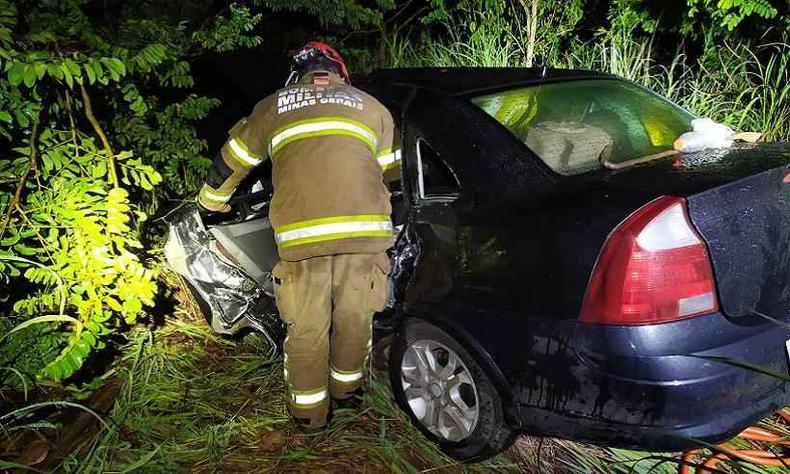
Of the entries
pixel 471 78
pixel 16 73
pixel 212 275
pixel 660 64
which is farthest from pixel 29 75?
pixel 660 64

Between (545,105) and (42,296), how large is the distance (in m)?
2.40

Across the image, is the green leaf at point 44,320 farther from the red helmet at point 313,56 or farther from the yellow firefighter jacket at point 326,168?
the red helmet at point 313,56

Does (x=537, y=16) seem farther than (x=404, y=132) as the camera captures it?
Yes

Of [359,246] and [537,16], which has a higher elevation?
[537,16]

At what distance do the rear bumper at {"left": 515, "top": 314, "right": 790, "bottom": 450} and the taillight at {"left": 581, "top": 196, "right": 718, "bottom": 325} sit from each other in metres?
0.06

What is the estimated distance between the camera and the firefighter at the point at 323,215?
2527 millimetres

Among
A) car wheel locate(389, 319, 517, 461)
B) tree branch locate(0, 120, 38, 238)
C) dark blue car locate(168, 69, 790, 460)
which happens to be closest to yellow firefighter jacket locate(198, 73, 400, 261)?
dark blue car locate(168, 69, 790, 460)

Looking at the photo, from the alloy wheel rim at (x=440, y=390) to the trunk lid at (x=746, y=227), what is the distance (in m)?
0.96

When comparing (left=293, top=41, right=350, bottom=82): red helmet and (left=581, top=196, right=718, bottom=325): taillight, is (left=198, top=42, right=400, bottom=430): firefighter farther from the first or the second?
(left=581, top=196, right=718, bottom=325): taillight

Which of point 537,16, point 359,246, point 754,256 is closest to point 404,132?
point 359,246

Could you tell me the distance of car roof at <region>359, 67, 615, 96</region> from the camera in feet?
9.04

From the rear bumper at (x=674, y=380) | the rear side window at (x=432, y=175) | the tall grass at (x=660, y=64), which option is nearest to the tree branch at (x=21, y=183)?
the rear side window at (x=432, y=175)

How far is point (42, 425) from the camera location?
257 cm

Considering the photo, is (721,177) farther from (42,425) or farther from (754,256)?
(42,425)
